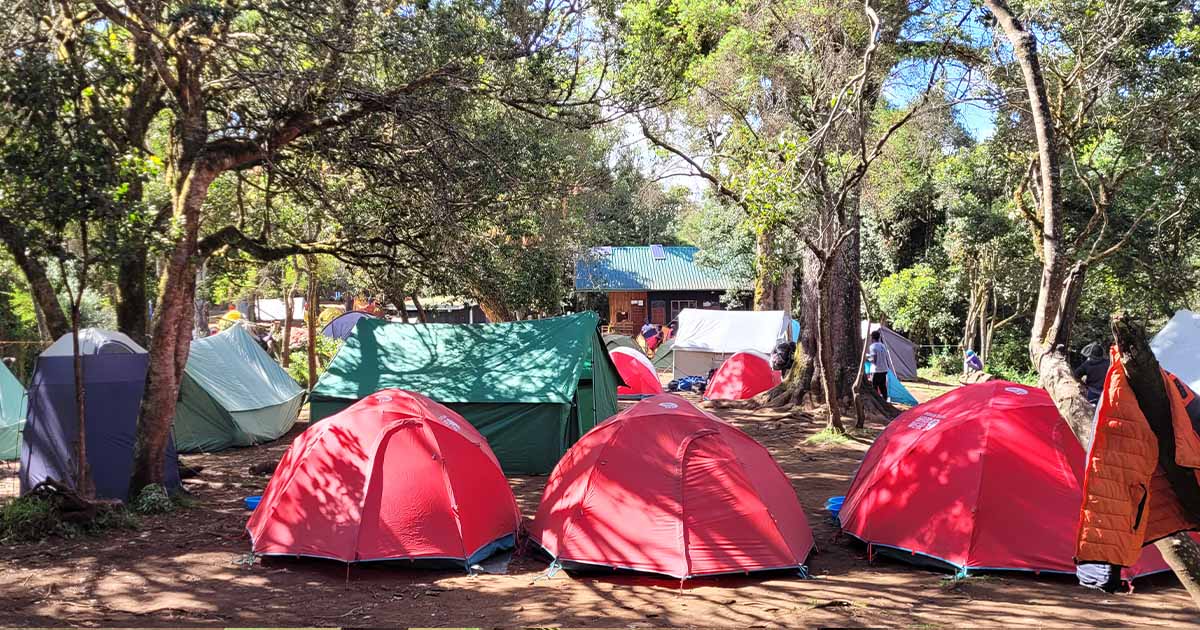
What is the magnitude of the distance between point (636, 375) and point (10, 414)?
453 inches

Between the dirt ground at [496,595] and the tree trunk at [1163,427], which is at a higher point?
the tree trunk at [1163,427]

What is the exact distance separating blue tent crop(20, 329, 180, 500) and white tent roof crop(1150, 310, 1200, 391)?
13729 mm

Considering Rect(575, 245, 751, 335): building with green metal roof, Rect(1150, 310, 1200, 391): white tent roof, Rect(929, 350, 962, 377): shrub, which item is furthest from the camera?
Rect(575, 245, 751, 335): building with green metal roof

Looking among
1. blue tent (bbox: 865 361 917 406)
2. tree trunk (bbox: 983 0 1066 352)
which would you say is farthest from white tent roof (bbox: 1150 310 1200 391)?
tree trunk (bbox: 983 0 1066 352)

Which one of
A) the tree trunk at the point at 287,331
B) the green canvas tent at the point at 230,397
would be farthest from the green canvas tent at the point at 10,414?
the tree trunk at the point at 287,331

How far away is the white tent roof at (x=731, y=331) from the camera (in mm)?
22125

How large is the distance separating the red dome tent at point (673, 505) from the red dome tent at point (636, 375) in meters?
11.6

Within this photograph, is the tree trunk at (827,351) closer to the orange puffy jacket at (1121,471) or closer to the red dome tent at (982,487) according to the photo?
the red dome tent at (982,487)

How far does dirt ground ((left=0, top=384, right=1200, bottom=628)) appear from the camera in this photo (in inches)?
240

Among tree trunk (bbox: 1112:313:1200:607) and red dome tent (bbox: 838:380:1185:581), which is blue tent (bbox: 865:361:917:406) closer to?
red dome tent (bbox: 838:380:1185:581)

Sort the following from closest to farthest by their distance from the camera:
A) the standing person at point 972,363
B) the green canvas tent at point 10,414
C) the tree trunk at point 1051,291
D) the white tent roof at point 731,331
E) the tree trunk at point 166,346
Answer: the tree trunk at point 1051,291 → the tree trunk at point 166,346 → the green canvas tent at point 10,414 → the white tent roof at point 731,331 → the standing person at point 972,363

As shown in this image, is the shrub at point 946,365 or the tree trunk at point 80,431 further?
the shrub at point 946,365

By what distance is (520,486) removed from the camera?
11.0 metres

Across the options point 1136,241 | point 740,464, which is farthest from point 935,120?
point 740,464
